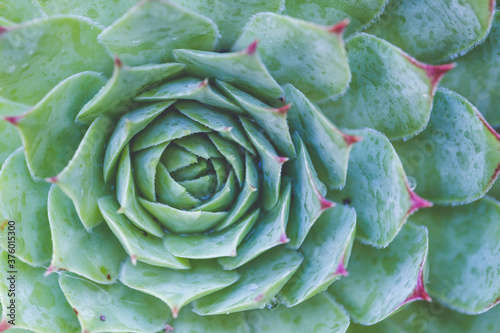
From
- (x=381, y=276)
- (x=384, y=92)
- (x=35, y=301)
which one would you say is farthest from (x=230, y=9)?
(x=35, y=301)

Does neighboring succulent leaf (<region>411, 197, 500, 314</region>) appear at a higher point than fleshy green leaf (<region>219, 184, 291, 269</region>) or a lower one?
lower

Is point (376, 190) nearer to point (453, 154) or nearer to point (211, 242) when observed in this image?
point (453, 154)

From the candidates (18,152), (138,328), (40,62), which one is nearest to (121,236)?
(138,328)

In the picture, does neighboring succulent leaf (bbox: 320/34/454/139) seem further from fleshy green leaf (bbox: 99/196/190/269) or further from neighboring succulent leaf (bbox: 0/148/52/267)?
neighboring succulent leaf (bbox: 0/148/52/267)

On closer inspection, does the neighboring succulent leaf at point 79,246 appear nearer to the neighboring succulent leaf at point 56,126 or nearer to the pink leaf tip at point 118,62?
the neighboring succulent leaf at point 56,126

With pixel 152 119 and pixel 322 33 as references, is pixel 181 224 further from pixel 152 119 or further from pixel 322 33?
pixel 322 33

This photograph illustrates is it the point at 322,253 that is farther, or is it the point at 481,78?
the point at 481,78

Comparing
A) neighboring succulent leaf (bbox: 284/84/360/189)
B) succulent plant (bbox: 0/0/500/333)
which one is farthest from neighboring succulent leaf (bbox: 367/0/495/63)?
neighboring succulent leaf (bbox: 284/84/360/189)

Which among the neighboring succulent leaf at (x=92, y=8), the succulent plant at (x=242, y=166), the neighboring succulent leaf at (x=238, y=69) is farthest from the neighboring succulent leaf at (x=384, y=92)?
the neighboring succulent leaf at (x=92, y=8)
